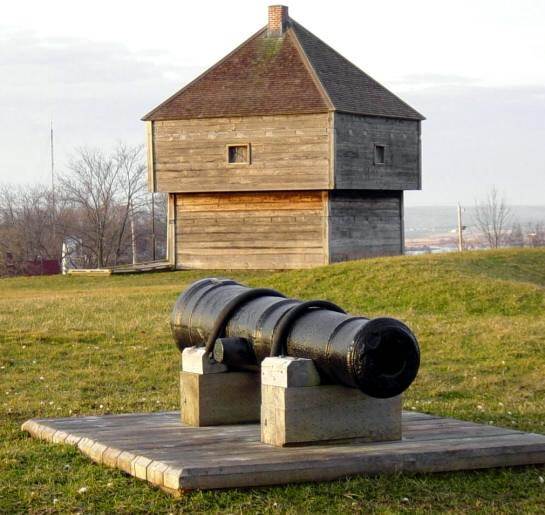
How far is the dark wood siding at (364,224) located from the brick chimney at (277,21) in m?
6.48

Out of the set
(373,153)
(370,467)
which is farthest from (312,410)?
(373,153)

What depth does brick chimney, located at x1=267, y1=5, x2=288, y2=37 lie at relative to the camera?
42.2 m

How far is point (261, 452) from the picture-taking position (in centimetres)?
755

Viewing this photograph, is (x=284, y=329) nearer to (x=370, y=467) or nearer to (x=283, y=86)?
(x=370, y=467)

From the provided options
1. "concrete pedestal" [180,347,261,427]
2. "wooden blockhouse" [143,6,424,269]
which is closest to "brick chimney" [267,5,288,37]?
"wooden blockhouse" [143,6,424,269]

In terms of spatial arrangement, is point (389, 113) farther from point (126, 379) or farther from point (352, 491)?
point (352, 491)

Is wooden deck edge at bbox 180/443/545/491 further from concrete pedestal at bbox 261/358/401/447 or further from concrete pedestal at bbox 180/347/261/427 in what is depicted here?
concrete pedestal at bbox 180/347/261/427

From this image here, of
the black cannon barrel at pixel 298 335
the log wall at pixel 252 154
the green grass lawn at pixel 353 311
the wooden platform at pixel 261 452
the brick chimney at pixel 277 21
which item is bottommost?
the green grass lawn at pixel 353 311

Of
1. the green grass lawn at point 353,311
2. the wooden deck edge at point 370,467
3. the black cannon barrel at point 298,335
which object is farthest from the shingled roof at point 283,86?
the wooden deck edge at point 370,467

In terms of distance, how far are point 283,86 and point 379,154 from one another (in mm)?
4107

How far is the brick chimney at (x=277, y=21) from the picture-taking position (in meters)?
42.2

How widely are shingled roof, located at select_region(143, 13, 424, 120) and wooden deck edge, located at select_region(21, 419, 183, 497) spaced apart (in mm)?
30214

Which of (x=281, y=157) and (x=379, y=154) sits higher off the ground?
(x=379, y=154)

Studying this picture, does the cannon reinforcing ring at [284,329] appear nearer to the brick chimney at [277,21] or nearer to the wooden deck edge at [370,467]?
the wooden deck edge at [370,467]
